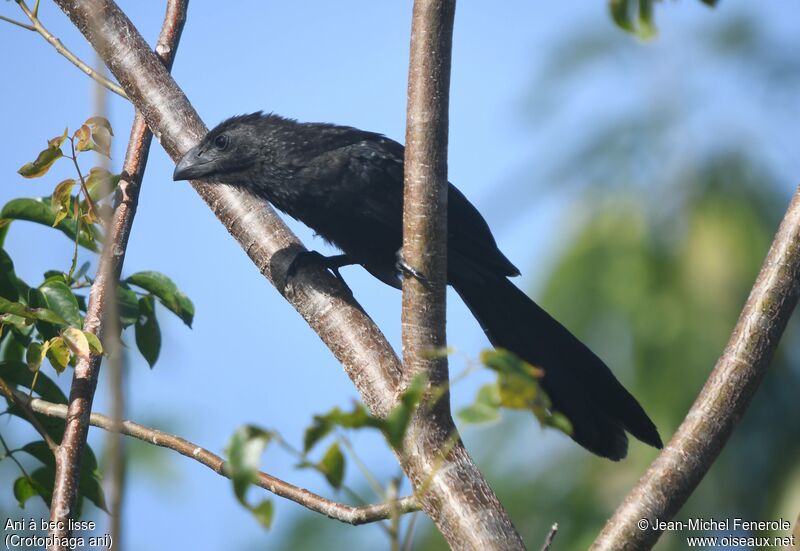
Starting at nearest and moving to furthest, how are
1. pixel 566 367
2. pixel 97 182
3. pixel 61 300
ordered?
pixel 61 300 < pixel 97 182 < pixel 566 367

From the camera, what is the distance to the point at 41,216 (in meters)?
2.94

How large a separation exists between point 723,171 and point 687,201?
1.19 feet

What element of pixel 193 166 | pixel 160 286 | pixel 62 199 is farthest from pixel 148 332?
pixel 193 166

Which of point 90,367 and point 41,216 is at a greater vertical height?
point 41,216

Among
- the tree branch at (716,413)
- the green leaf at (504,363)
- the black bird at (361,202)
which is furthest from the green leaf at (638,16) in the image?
the black bird at (361,202)

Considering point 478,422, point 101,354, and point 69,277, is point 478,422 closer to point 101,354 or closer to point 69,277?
point 101,354

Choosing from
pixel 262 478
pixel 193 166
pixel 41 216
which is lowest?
pixel 262 478

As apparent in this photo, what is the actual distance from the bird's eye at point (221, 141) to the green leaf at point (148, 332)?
1.17 metres

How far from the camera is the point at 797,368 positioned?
6531 mm

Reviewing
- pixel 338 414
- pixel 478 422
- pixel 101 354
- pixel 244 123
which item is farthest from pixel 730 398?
pixel 244 123

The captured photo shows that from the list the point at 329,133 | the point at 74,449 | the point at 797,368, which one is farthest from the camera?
the point at 797,368

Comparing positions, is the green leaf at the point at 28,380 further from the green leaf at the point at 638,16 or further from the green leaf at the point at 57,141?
the green leaf at the point at 638,16

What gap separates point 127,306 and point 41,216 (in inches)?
17.7

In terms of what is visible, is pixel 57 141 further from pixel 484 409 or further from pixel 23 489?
pixel 484 409
